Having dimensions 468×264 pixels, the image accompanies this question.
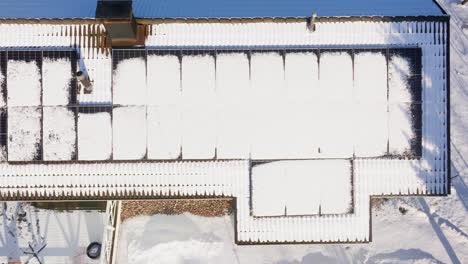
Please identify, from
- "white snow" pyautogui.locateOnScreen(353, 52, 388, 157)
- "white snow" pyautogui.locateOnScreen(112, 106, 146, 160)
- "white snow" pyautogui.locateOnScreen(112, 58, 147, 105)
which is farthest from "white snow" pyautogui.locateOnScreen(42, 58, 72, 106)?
"white snow" pyautogui.locateOnScreen(353, 52, 388, 157)

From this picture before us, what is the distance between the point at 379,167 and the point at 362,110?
9.07 ft

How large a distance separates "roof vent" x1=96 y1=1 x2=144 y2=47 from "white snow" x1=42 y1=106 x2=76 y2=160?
389cm

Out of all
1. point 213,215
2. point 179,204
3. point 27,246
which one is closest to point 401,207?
point 213,215

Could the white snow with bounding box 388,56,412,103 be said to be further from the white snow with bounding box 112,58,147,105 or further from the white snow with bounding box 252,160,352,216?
the white snow with bounding box 112,58,147,105

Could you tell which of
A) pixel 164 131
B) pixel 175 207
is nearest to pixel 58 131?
pixel 164 131

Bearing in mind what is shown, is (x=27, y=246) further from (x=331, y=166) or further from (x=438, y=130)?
(x=438, y=130)

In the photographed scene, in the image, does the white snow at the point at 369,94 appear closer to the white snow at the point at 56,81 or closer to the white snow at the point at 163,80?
the white snow at the point at 163,80

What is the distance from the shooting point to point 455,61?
827 inches

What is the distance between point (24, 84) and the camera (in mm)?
14492

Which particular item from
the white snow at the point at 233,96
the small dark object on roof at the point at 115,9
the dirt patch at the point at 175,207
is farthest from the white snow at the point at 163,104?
the dirt patch at the point at 175,207

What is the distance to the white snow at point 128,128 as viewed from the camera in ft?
47.9

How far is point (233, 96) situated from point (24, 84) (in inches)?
363

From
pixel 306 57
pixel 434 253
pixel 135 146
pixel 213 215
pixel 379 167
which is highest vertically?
pixel 306 57

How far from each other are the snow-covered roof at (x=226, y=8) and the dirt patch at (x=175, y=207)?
10594 millimetres
